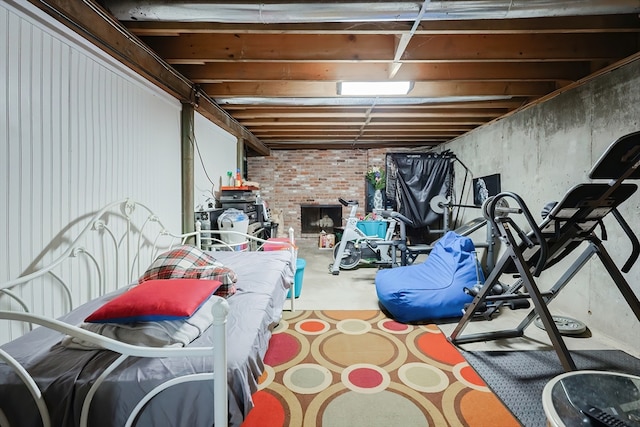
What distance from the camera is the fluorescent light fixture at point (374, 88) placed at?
2676mm

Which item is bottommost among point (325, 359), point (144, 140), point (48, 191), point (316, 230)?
point (325, 359)

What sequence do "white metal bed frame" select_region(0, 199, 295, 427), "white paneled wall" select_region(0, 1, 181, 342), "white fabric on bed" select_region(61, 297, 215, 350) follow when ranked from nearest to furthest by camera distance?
"white metal bed frame" select_region(0, 199, 295, 427) < "white fabric on bed" select_region(61, 297, 215, 350) < "white paneled wall" select_region(0, 1, 181, 342)

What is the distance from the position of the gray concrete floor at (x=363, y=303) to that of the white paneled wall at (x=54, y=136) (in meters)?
1.91

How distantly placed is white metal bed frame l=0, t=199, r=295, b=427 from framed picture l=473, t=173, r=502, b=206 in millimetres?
2917

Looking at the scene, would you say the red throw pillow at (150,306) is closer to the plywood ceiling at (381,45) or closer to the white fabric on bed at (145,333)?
the white fabric on bed at (145,333)

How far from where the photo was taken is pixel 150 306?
1.04m

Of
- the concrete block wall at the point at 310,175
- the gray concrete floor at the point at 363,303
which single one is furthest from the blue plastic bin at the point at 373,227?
the concrete block wall at the point at 310,175

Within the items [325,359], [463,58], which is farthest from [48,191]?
[463,58]

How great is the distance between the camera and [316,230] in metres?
6.80

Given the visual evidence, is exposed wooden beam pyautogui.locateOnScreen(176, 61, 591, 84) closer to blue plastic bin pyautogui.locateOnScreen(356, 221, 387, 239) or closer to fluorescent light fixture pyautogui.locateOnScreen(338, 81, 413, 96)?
fluorescent light fixture pyautogui.locateOnScreen(338, 81, 413, 96)

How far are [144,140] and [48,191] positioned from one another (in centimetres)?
92

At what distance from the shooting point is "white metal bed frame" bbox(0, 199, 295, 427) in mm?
754

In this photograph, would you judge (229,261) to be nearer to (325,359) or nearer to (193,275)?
(193,275)

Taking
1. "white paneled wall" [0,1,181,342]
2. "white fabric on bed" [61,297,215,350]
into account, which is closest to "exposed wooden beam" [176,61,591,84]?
"white paneled wall" [0,1,181,342]
